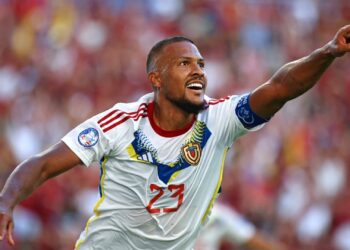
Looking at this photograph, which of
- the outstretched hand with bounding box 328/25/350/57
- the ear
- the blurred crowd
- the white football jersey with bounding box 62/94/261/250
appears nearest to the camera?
the outstretched hand with bounding box 328/25/350/57

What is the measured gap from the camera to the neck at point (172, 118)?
26.1ft

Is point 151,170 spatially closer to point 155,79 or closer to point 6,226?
point 155,79

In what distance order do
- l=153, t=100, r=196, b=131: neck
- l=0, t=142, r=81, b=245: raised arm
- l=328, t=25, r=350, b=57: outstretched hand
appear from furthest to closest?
l=153, t=100, r=196, b=131: neck < l=0, t=142, r=81, b=245: raised arm < l=328, t=25, r=350, b=57: outstretched hand

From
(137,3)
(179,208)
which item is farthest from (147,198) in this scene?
(137,3)

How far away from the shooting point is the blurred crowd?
1349 centimetres

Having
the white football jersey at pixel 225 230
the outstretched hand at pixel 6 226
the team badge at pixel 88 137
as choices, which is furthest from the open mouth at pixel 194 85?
the white football jersey at pixel 225 230

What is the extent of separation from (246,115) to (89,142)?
101cm

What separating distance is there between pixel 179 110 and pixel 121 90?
25.9 feet

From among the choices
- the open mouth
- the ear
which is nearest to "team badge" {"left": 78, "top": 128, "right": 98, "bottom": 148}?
the ear

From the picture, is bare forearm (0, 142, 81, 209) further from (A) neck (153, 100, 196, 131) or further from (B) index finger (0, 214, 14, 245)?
(A) neck (153, 100, 196, 131)

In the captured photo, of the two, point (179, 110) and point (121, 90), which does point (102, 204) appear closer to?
point (179, 110)

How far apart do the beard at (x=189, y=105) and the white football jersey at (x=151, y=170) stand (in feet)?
0.30

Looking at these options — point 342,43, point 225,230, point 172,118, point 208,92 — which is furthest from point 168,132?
point 208,92

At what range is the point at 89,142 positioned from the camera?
7.78 meters
